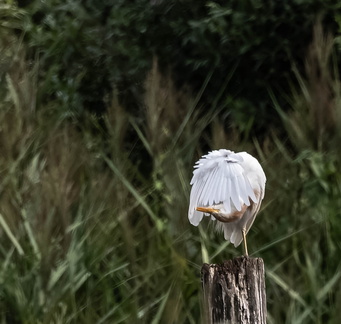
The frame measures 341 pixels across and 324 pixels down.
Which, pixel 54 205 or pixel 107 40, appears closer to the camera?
pixel 54 205

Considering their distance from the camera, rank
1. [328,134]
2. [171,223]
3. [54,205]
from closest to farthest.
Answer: [54,205], [171,223], [328,134]

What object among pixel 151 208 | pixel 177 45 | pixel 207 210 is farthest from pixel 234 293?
pixel 177 45

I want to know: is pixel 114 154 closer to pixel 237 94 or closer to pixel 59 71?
pixel 237 94

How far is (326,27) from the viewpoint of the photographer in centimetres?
618

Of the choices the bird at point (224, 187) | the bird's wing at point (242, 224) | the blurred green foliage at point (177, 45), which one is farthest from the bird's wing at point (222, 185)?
the blurred green foliage at point (177, 45)

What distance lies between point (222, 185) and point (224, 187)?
0.03 ft

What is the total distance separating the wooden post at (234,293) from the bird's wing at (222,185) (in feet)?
0.85

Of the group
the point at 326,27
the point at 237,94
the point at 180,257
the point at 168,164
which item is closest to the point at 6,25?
the point at 237,94

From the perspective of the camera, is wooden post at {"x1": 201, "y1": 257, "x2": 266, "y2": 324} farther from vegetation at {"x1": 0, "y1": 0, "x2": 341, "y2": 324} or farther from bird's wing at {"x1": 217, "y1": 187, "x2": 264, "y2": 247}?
vegetation at {"x1": 0, "y1": 0, "x2": 341, "y2": 324}

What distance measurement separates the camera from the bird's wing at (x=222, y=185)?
3.29 meters

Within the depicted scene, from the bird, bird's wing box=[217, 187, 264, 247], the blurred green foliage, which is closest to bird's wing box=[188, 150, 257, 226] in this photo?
the bird

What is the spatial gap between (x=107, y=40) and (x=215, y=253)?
287cm

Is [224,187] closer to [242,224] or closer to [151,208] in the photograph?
[242,224]

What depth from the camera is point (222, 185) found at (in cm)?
329
